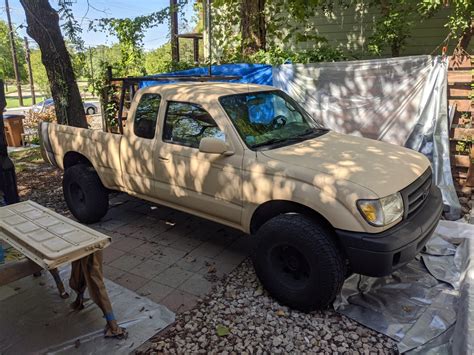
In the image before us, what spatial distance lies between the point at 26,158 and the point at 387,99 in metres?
8.36

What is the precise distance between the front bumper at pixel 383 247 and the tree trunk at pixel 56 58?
5.39m

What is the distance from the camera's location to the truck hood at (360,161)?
293 centimetres

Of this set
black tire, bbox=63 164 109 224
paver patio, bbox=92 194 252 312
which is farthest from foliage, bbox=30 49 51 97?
paver patio, bbox=92 194 252 312

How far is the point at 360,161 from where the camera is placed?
3.21m

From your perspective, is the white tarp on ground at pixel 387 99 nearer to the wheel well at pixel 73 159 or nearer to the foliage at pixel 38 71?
the wheel well at pixel 73 159

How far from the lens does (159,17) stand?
1121 centimetres

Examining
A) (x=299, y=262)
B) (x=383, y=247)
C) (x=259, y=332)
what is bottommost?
(x=259, y=332)

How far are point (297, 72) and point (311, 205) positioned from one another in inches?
161

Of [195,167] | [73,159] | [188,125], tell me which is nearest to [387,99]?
[188,125]

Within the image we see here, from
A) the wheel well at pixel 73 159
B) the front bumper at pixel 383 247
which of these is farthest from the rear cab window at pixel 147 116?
the front bumper at pixel 383 247

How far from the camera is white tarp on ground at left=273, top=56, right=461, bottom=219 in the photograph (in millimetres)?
5340

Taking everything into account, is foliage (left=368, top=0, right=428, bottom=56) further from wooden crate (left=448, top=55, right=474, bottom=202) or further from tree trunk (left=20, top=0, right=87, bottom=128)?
tree trunk (left=20, top=0, right=87, bottom=128)

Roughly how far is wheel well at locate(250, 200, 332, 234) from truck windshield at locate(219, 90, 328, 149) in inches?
21.9

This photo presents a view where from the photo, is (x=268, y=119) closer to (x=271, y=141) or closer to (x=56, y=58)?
(x=271, y=141)
